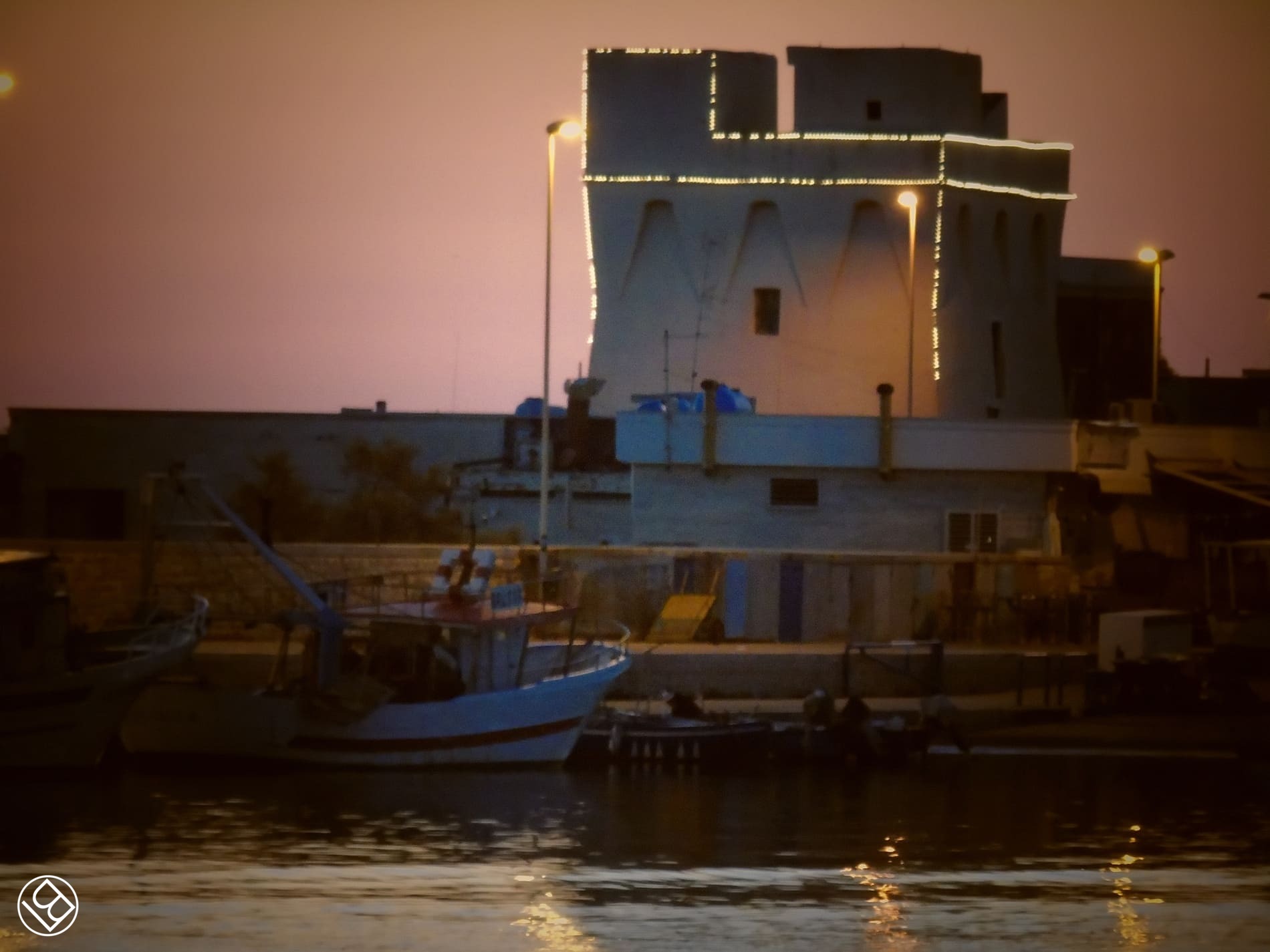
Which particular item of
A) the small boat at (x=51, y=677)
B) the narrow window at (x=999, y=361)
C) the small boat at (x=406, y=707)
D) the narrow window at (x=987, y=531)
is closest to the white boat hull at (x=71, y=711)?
the small boat at (x=51, y=677)

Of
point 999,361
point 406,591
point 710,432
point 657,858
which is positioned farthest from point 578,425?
point 657,858

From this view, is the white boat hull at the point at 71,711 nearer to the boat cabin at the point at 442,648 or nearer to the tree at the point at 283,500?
the boat cabin at the point at 442,648

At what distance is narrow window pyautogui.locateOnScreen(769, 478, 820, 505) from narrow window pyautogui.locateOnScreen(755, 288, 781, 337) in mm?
13802

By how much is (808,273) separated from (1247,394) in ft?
94.7

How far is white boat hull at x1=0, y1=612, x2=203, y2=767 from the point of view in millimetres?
29484

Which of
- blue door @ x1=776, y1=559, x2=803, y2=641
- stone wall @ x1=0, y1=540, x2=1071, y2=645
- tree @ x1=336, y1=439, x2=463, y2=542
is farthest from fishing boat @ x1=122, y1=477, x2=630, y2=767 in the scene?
tree @ x1=336, y1=439, x2=463, y2=542

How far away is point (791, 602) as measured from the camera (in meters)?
38.3

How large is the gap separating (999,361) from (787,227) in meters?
7.77

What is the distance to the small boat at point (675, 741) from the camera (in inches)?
1233

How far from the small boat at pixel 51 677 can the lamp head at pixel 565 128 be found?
33.8 ft

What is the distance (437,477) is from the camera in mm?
58656

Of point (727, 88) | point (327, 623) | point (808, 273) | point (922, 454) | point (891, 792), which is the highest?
point (727, 88)

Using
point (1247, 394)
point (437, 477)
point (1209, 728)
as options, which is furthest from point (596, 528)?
point (1247, 394)

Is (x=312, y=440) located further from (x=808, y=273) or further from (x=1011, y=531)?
(x=1011, y=531)
